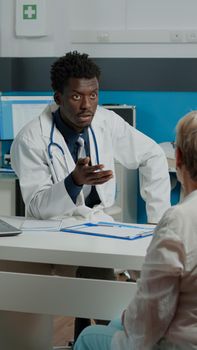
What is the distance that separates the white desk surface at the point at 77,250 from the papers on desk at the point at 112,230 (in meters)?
0.04

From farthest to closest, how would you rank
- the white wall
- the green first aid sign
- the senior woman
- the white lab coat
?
the green first aid sign → the white wall → the white lab coat → the senior woman

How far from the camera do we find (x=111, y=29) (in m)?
5.18

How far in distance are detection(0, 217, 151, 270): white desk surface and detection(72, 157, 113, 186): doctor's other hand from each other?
0.77 feet

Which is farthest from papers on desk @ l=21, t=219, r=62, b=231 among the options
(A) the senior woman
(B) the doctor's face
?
(A) the senior woman

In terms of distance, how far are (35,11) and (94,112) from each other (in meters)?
2.65

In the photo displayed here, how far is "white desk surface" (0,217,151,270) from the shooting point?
2031mm

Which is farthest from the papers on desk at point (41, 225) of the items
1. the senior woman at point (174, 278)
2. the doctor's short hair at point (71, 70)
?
the senior woman at point (174, 278)

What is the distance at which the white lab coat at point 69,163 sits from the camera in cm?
267

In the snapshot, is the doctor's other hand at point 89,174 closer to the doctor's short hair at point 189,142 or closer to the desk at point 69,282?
the desk at point 69,282

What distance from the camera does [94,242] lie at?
2.18 metres

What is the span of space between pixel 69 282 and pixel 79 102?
0.96 meters

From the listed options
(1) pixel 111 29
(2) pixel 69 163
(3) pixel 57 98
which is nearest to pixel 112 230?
(2) pixel 69 163

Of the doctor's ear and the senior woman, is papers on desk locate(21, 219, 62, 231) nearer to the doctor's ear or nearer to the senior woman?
the doctor's ear

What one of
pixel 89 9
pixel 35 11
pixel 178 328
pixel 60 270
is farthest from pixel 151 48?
pixel 178 328
